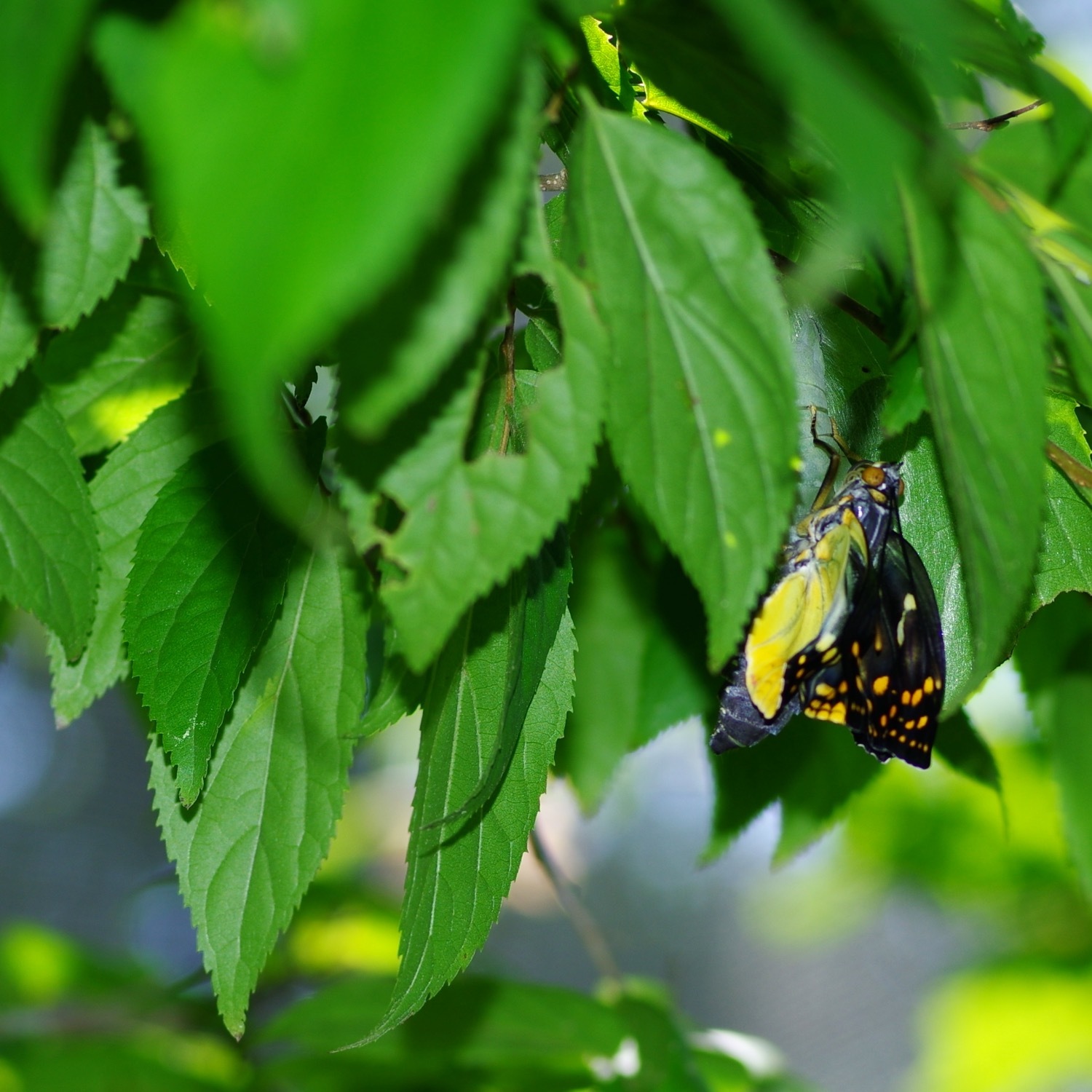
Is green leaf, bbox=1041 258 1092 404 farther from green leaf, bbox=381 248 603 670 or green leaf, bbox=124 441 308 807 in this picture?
green leaf, bbox=124 441 308 807

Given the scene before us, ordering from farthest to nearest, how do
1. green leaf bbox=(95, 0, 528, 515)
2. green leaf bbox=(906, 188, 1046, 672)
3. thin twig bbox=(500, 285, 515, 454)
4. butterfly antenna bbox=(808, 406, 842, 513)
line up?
butterfly antenna bbox=(808, 406, 842, 513) < thin twig bbox=(500, 285, 515, 454) < green leaf bbox=(906, 188, 1046, 672) < green leaf bbox=(95, 0, 528, 515)

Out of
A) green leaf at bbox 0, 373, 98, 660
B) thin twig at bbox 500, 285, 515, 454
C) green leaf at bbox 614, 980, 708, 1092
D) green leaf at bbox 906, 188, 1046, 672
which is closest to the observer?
green leaf at bbox 906, 188, 1046, 672

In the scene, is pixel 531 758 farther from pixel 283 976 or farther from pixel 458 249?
pixel 283 976

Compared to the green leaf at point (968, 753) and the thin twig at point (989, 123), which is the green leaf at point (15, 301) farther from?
the green leaf at point (968, 753)

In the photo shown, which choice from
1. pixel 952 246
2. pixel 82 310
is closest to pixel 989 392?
pixel 952 246

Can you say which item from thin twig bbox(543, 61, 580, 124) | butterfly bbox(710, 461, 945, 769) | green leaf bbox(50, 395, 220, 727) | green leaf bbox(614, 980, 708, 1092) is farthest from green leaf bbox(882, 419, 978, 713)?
green leaf bbox(614, 980, 708, 1092)

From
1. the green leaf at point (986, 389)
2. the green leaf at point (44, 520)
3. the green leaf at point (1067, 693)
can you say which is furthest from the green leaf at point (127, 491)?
the green leaf at point (1067, 693)

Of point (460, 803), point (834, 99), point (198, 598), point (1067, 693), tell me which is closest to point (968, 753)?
point (1067, 693)
